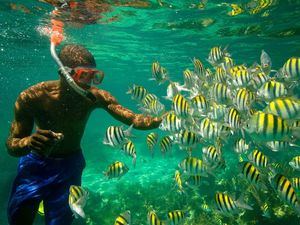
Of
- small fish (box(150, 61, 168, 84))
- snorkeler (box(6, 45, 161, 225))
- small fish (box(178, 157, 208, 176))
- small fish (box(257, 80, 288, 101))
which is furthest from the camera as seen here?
small fish (box(150, 61, 168, 84))

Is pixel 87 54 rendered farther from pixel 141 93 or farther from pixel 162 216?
pixel 162 216

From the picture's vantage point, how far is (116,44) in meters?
28.5

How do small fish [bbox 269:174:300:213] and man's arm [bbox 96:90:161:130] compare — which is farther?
man's arm [bbox 96:90:161:130]

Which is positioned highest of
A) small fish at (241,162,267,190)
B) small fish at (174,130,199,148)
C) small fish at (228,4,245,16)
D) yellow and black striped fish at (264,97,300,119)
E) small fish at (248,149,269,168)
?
small fish at (228,4,245,16)

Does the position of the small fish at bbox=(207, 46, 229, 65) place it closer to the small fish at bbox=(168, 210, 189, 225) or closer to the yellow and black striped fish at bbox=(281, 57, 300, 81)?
the yellow and black striped fish at bbox=(281, 57, 300, 81)

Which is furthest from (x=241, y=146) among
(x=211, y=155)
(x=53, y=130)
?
(x=53, y=130)

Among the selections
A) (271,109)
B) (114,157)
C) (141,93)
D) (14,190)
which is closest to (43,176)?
(14,190)

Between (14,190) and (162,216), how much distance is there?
31.7 ft

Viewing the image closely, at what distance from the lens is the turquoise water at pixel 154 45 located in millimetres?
14823

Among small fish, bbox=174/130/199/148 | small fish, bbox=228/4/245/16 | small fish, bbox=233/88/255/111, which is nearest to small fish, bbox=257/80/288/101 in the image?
small fish, bbox=233/88/255/111

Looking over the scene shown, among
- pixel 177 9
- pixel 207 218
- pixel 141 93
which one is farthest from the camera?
pixel 177 9

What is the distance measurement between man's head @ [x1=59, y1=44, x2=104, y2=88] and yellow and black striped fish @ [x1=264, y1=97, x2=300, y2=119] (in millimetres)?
2972

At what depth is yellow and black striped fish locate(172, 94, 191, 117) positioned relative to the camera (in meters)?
6.30

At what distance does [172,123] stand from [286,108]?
7.71 ft
